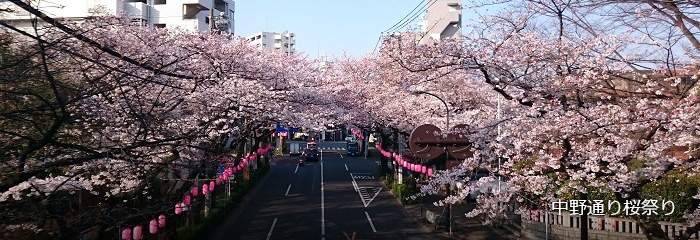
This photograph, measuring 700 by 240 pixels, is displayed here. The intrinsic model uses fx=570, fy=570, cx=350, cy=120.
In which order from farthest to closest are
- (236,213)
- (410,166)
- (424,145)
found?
(410,166), (236,213), (424,145)

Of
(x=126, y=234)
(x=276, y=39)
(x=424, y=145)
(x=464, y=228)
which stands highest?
(x=276, y=39)

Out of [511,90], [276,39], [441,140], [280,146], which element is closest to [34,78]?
[511,90]

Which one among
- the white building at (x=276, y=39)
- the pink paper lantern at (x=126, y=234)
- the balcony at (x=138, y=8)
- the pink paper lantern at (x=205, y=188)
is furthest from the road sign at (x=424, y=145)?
→ the white building at (x=276, y=39)

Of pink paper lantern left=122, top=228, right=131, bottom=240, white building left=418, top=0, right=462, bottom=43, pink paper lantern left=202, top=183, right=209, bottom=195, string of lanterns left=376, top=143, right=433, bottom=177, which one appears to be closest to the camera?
pink paper lantern left=122, top=228, right=131, bottom=240

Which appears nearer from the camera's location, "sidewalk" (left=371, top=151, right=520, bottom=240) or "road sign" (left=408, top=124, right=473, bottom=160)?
"road sign" (left=408, top=124, right=473, bottom=160)

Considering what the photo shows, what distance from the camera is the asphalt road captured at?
21500 mm

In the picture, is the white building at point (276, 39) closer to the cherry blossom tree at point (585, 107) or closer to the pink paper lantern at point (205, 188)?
the pink paper lantern at point (205, 188)

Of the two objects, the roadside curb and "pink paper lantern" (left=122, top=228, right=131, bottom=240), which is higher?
"pink paper lantern" (left=122, top=228, right=131, bottom=240)

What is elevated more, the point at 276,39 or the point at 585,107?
the point at 276,39

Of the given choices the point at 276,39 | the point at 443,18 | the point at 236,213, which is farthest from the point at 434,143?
the point at 276,39

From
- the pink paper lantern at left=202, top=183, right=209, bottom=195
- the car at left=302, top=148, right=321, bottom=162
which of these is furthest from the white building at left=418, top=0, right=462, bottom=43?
the pink paper lantern at left=202, top=183, right=209, bottom=195

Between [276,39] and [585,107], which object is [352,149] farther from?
[585,107]

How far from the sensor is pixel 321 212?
2623cm

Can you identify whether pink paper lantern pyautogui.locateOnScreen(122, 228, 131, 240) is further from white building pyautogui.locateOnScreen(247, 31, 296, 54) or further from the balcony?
white building pyautogui.locateOnScreen(247, 31, 296, 54)
